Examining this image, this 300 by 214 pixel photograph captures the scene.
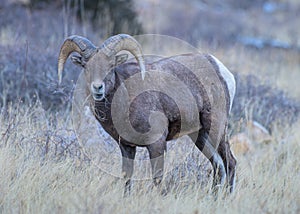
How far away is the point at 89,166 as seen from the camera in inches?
242

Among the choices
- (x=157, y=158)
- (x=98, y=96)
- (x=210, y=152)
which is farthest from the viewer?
(x=210, y=152)

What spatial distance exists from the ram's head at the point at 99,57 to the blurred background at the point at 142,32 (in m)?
0.73

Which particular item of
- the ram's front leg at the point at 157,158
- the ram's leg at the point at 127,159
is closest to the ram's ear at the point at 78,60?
the ram's leg at the point at 127,159

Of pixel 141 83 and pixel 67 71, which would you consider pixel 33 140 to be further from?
pixel 67 71

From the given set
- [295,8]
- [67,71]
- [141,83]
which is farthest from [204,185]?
[295,8]

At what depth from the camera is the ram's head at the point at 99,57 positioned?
5266 millimetres

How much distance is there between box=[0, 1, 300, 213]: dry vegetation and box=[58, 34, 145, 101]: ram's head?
2.38 feet

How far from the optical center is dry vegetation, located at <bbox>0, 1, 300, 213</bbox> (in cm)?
495

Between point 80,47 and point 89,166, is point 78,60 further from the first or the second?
point 89,166

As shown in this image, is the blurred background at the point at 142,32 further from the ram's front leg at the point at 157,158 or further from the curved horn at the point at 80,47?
the ram's front leg at the point at 157,158

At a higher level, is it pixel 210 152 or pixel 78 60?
pixel 78 60

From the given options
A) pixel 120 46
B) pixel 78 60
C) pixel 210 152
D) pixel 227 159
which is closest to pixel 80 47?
pixel 78 60

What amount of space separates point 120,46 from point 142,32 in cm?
854

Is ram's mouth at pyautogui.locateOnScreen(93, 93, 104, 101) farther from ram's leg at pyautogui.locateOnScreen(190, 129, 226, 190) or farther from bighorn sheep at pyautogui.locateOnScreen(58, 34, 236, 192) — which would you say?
ram's leg at pyautogui.locateOnScreen(190, 129, 226, 190)
